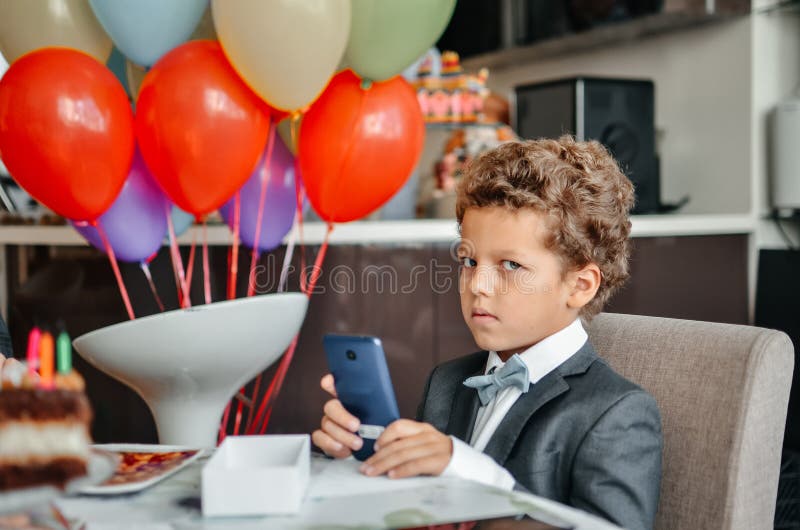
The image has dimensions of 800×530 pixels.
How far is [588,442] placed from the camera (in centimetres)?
95

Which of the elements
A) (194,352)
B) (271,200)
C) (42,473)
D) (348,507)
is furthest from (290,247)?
(42,473)

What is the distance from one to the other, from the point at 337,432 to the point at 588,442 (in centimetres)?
28

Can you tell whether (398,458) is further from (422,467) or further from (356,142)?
(356,142)

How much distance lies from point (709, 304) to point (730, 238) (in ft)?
0.76

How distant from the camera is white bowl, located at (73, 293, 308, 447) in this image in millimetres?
1492

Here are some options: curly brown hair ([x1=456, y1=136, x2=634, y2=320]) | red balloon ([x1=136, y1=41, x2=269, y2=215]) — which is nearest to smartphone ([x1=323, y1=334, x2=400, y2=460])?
curly brown hair ([x1=456, y1=136, x2=634, y2=320])

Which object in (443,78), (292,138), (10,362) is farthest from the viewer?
(443,78)

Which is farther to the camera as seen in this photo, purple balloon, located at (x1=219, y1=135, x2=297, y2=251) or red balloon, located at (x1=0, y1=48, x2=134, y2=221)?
purple balloon, located at (x1=219, y1=135, x2=297, y2=251)

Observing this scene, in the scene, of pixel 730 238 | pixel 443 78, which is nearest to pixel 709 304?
pixel 730 238

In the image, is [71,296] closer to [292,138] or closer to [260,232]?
[260,232]

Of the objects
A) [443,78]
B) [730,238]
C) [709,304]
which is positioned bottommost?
[709,304]

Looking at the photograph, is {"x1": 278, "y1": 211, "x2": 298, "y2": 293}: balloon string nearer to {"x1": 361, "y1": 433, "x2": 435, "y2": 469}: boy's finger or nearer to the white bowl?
the white bowl

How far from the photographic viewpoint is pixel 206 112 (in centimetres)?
154

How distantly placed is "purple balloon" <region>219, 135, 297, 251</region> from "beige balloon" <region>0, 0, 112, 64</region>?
435 millimetres
